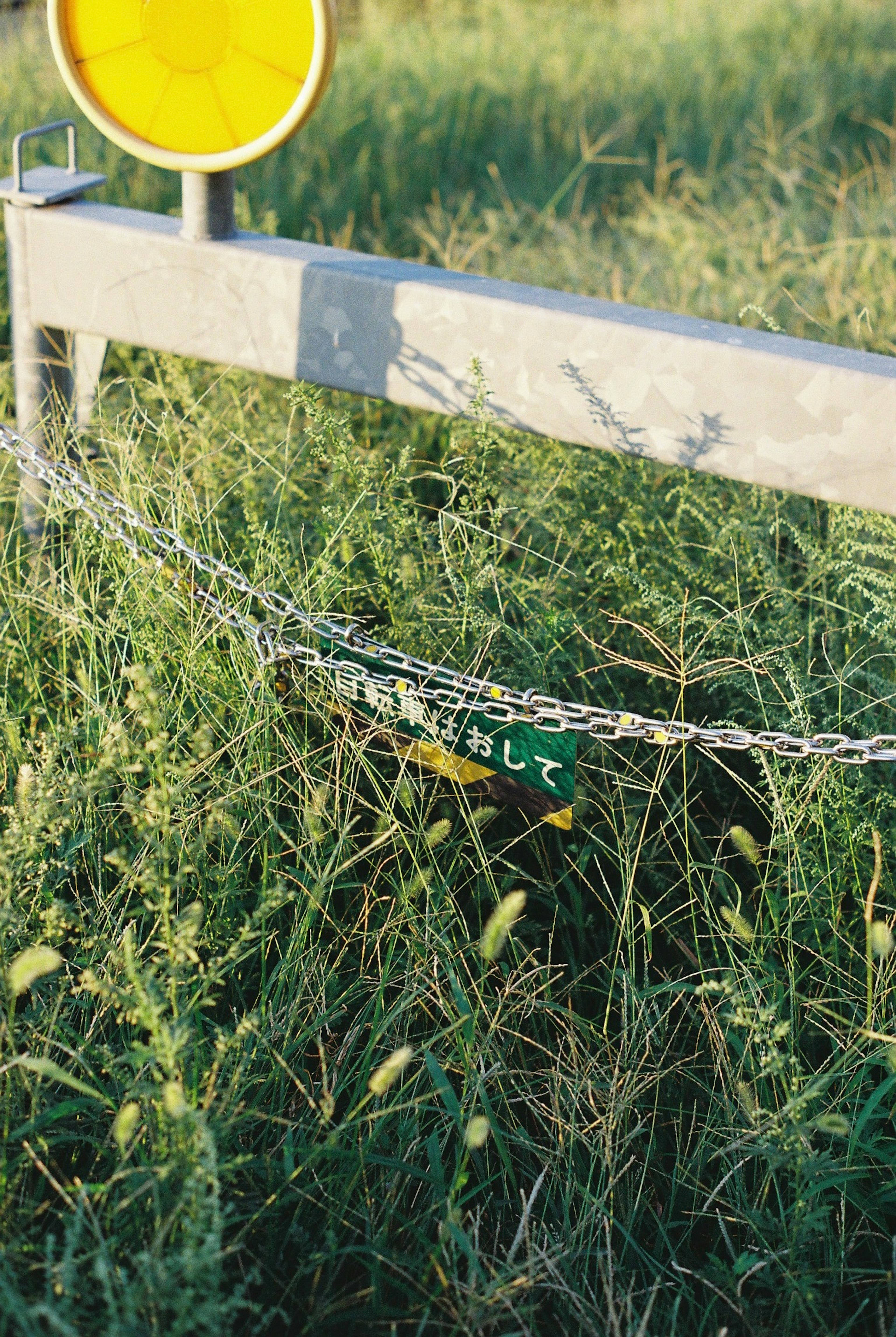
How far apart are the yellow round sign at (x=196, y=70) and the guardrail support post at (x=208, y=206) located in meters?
0.20

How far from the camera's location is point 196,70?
6.32 feet

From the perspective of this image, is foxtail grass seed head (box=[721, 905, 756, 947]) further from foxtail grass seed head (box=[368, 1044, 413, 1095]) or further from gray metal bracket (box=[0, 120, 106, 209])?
gray metal bracket (box=[0, 120, 106, 209])

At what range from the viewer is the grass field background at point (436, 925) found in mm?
1391

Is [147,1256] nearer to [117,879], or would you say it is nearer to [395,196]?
[117,879]

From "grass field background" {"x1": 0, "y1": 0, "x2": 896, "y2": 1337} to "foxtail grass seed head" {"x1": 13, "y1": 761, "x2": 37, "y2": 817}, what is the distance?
0.02m

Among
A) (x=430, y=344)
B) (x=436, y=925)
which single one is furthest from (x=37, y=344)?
(x=436, y=925)

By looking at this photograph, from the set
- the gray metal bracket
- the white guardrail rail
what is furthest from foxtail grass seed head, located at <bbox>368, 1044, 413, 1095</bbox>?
the gray metal bracket

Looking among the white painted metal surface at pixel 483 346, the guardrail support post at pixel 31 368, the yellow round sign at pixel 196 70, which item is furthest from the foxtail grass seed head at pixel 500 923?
the guardrail support post at pixel 31 368

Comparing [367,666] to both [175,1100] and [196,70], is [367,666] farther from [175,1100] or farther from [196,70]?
[196,70]

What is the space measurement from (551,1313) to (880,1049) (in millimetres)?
571

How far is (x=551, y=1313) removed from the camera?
1.48 metres

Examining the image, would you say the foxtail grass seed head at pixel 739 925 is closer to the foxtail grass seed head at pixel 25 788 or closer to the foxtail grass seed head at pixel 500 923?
the foxtail grass seed head at pixel 500 923

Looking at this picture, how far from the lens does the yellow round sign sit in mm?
1875

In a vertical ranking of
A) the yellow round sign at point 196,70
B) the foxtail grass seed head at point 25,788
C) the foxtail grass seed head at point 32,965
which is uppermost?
the yellow round sign at point 196,70
